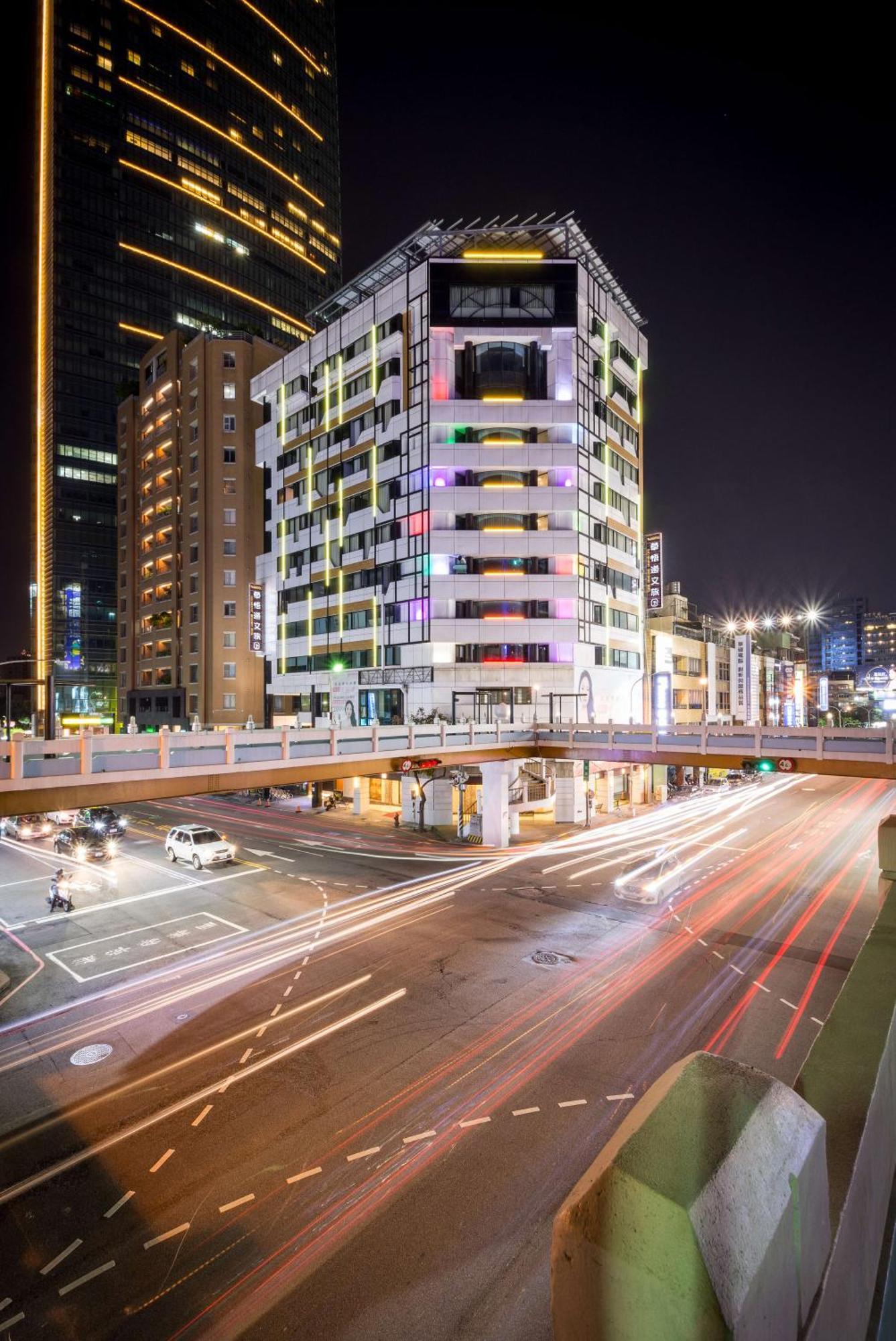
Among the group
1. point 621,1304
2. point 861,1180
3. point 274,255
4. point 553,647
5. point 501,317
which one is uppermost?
point 274,255

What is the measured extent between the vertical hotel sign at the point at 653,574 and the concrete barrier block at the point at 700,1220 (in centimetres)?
5577

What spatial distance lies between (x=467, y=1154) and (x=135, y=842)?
30.8 meters

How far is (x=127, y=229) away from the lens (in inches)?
4350

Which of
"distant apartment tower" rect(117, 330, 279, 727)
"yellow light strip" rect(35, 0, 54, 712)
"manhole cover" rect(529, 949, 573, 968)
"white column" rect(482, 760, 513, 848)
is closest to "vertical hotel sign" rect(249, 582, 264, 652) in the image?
"distant apartment tower" rect(117, 330, 279, 727)

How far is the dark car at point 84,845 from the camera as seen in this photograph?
31328mm

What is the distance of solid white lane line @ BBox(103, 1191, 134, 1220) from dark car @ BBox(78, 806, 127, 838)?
27865 millimetres

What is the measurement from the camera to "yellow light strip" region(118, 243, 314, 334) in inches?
4370

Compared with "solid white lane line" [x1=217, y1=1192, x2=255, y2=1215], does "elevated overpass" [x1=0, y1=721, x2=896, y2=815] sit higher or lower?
higher

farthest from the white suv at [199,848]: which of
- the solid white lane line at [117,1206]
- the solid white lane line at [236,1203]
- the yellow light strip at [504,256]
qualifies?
the yellow light strip at [504,256]

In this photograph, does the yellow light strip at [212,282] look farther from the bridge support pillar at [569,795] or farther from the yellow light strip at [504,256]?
the bridge support pillar at [569,795]

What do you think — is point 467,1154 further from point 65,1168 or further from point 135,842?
point 135,842

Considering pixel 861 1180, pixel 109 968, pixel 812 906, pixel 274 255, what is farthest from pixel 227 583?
pixel 274 255

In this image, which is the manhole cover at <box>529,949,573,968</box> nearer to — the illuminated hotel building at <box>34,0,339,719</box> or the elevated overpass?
the elevated overpass

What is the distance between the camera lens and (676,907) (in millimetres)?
23062
